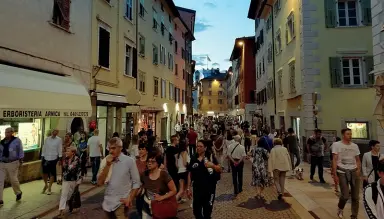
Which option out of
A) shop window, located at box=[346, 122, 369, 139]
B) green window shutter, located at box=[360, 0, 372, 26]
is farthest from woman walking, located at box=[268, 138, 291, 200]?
green window shutter, located at box=[360, 0, 372, 26]

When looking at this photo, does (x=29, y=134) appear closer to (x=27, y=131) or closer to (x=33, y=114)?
(x=27, y=131)

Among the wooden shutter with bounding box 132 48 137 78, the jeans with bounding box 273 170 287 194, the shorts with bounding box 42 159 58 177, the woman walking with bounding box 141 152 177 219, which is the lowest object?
the jeans with bounding box 273 170 287 194

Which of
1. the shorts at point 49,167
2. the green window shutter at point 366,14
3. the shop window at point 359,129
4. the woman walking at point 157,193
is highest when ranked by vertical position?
the green window shutter at point 366,14

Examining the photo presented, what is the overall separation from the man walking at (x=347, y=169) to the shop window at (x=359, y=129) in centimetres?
1022

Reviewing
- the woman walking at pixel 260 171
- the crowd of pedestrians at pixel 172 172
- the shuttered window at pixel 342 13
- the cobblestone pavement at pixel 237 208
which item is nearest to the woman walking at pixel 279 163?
the crowd of pedestrians at pixel 172 172

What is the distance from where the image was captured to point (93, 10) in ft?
47.7

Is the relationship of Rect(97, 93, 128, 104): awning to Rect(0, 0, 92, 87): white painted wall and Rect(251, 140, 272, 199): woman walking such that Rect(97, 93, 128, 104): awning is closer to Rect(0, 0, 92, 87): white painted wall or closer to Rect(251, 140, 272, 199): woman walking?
Rect(0, 0, 92, 87): white painted wall

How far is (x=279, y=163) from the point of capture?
8.45 m

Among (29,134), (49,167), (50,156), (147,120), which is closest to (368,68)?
(50,156)

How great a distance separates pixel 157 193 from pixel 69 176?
3.48 metres

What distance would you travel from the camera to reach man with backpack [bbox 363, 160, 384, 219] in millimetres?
2809

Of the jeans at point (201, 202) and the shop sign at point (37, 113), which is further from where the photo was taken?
the shop sign at point (37, 113)

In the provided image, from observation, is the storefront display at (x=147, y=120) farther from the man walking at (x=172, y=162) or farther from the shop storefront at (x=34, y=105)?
the man walking at (x=172, y=162)

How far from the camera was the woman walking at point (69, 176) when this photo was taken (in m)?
6.77
